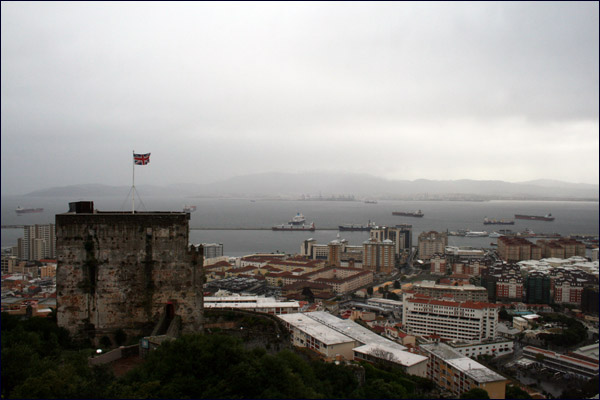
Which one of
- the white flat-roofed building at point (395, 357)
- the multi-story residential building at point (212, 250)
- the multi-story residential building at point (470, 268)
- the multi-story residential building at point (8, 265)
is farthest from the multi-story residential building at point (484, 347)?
the multi-story residential building at point (8, 265)

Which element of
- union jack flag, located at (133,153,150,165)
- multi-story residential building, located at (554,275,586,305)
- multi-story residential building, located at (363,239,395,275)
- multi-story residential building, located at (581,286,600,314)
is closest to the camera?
union jack flag, located at (133,153,150,165)

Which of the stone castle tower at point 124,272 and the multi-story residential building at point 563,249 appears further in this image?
the multi-story residential building at point 563,249

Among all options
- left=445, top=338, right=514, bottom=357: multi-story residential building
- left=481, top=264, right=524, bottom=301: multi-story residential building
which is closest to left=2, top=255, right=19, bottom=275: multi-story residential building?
left=445, top=338, right=514, bottom=357: multi-story residential building

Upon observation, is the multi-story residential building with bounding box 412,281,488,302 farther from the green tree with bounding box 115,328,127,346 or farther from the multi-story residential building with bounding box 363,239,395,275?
the green tree with bounding box 115,328,127,346

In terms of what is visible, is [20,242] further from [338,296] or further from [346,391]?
[346,391]

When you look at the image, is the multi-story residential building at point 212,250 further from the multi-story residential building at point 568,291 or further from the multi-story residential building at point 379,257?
the multi-story residential building at point 568,291

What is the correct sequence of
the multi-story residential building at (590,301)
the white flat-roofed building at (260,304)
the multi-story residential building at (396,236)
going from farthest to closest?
the multi-story residential building at (396,236), the multi-story residential building at (590,301), the white flat-roofed building at (260,304)
